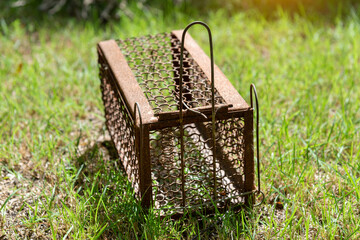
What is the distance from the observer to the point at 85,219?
2.36 meters

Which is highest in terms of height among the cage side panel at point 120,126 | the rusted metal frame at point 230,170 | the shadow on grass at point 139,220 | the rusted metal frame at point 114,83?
the rusted metal frame at point 114,83

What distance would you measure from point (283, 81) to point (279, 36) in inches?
32.8

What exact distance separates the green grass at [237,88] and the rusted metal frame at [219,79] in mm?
492

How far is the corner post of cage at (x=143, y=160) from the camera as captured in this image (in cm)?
209

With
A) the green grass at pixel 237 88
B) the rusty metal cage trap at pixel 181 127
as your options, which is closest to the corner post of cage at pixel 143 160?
the rusty metal cage trap at pixel 181 127

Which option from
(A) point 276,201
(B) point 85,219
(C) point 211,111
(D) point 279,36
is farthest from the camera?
(D) point 279,36

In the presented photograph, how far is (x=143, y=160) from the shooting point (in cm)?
216

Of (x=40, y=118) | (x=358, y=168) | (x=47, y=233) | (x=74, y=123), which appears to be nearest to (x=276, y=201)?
(x=358, y=168)

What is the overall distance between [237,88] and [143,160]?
1475 millimetres

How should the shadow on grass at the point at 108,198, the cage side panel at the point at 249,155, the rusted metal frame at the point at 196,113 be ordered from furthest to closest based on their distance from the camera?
the shadow on grass at the point at 108,198, the cage side panel at the point at 249,155, the rusted metal frame at the point at 196,113

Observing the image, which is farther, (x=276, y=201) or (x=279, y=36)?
(x=279, y=36)

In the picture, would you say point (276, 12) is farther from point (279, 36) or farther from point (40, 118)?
point (40, 118)

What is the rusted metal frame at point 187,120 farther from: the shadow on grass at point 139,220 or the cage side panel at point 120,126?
the shadow on grass at point 139,220

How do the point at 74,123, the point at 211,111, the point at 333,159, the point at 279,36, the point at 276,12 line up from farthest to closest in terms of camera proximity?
the point at 276,12, the point at 279,36, the point at 74,123, the point at 333,159, the point at 211,111
